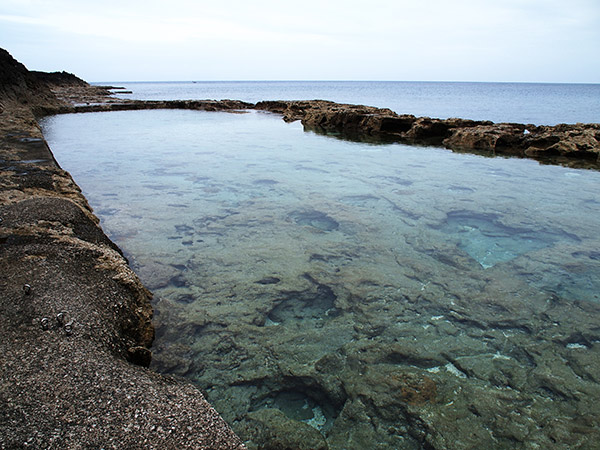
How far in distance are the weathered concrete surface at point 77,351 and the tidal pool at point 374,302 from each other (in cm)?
82

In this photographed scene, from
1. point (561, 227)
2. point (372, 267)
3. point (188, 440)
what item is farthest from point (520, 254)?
point (188, 440)

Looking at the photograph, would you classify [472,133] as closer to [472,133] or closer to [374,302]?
[472,133]

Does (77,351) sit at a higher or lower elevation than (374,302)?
higher

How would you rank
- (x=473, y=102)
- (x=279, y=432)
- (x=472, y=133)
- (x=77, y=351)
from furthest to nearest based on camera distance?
1. (x=473, y=102)
2. (x=472, y=133)
3. (x=279, y=432)
4. (x=77, y=351)

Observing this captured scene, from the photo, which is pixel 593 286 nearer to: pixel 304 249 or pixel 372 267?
pixel 372 267

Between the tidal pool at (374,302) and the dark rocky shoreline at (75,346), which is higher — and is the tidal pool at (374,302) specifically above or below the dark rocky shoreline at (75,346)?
below

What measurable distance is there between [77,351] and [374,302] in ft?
12.0

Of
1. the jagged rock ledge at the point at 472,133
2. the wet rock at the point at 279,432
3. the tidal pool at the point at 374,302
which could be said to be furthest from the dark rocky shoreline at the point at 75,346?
the jagged rock ledge at the point at 472,133

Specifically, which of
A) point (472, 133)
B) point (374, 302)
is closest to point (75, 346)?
point (374, 302)

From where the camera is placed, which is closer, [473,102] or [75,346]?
[75,346]

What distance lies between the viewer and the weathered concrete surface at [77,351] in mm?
2242

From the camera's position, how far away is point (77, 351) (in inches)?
114

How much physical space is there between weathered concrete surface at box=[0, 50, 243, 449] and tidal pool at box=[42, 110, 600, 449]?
2.70 ft

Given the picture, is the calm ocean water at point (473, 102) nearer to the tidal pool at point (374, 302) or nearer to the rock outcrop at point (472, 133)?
the rock outcrop at point (472, 133)
